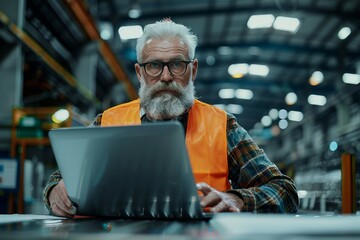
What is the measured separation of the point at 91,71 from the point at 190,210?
9204mm

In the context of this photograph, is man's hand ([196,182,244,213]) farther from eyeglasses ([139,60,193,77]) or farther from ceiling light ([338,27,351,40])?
ceiling light ([338,27,351,40])

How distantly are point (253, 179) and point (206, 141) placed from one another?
0.31 metres

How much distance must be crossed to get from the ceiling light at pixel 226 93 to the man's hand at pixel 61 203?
22.1m

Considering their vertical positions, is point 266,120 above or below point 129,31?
below

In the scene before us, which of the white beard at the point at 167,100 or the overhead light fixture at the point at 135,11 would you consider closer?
the white beard at the point at 167,100

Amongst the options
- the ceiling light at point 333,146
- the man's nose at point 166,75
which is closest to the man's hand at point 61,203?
the man's nose at point 166,75

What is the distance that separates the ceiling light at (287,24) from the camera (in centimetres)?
1435

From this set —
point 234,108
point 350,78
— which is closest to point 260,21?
point 350,78

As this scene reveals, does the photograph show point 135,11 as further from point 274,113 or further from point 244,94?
point 274,113

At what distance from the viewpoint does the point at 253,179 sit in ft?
7.26

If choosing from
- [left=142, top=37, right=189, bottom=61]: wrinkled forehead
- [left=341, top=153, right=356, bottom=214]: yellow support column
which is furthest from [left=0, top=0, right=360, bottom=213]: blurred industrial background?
[left=142, top=37, right=189, bottom=61]: wrinkled forehead

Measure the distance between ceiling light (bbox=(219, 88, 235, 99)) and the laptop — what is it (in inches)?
880

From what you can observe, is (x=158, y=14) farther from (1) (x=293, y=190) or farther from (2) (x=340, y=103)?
(1) (x=293, y=190)

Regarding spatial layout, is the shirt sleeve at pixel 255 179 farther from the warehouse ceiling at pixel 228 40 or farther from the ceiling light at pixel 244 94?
the ceiling light at pixel 244 94
